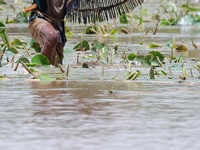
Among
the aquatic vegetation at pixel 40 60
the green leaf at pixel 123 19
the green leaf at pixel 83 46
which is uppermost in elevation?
the aquatic vegetation at pixel 40 60

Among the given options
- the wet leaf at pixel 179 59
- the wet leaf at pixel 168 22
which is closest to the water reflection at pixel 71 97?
the wet leaf at pixel 179 59

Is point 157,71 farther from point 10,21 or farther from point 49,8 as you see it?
point 10,21

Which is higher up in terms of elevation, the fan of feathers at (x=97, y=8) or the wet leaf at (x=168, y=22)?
the fan of feathers at (x=97, y=8)

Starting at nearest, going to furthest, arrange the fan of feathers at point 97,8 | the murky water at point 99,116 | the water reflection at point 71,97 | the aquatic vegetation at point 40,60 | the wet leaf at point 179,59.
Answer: the murky water at point 99,116
the water reflection at point 71,97
the aquatic vegetation at point 40,60
the fan of feathers at point 97,8
the wet leaf at point 179,59

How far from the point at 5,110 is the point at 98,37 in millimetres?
8806

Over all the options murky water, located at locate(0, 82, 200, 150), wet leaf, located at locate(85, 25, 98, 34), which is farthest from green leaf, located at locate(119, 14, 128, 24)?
murky water, located at locate(0, 82, 200, 150)

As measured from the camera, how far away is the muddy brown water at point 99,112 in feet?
18.5

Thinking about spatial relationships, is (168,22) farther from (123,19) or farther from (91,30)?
(91,30)

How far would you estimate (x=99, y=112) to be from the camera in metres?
6.82

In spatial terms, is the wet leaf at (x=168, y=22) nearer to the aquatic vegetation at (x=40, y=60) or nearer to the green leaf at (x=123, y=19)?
the green leaf at (x=123, y=19)

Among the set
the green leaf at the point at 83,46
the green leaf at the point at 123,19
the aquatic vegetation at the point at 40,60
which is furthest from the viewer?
the green leaf at the point at 123,19

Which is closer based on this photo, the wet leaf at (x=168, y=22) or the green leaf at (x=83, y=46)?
the green leaf at (x=83, y=46)

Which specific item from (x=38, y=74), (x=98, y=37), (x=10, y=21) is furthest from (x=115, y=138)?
(x=10, y=21)

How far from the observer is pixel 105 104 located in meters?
7.24
